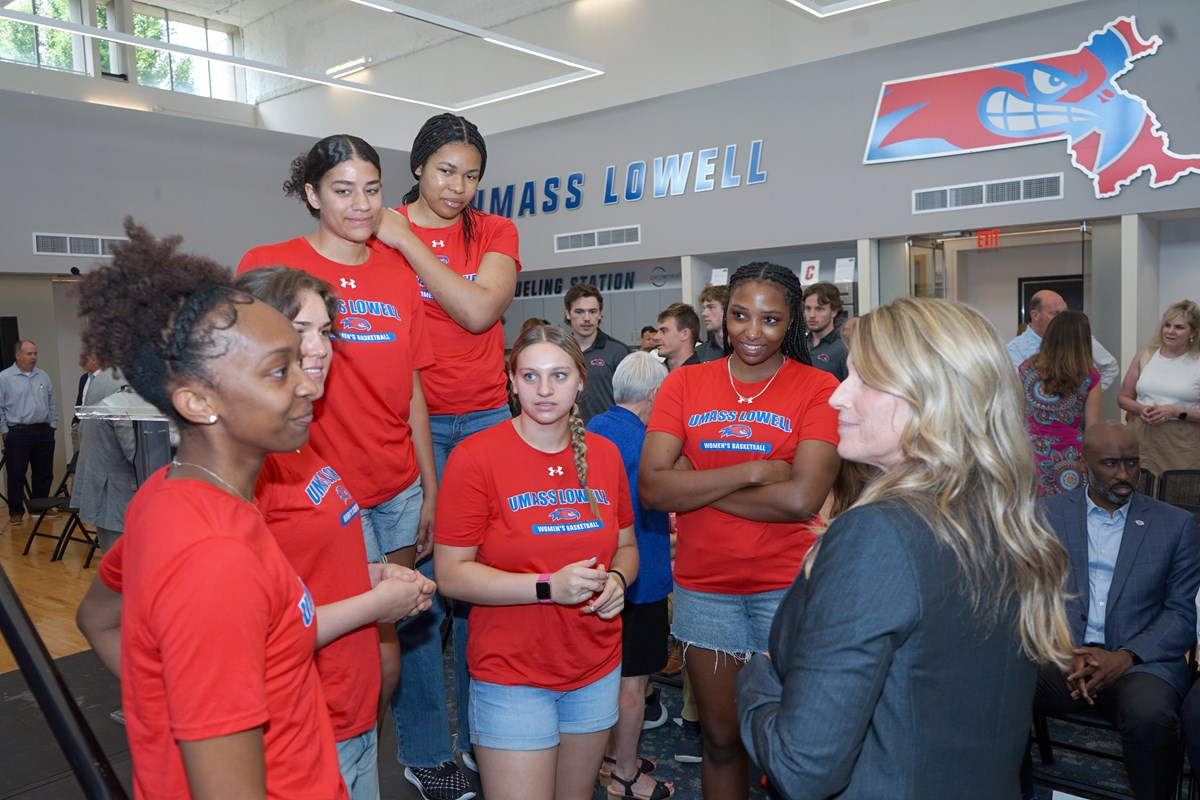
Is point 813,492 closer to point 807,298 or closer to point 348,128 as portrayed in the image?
point 807,298

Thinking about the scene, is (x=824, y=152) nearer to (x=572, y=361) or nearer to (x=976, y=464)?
(x=572, y=361)

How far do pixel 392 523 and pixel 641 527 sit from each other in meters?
1.19

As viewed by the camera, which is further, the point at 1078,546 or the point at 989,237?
the point at 989,237

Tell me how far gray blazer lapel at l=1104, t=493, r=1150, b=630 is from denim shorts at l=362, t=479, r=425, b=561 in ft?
8.18

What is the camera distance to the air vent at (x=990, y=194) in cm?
811

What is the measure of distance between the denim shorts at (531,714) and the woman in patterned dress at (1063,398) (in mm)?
3747

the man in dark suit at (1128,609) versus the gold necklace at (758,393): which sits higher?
the gold necklace at (758,393)

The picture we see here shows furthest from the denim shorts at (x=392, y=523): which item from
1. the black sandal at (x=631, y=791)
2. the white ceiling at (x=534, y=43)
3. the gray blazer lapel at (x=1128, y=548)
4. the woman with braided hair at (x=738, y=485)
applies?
the white ceiling at (x=534, y=43)

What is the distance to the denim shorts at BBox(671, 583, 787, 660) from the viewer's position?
248 cm

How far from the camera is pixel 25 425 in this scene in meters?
9.88

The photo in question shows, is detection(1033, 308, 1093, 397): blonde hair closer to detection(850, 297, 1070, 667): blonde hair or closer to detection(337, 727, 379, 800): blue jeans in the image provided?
detection(850, 297, 1070, 667): blonde hair

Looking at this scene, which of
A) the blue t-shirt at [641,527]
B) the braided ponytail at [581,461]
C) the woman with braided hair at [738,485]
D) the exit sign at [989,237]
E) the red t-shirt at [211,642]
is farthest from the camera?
the exit sign at [989,237]

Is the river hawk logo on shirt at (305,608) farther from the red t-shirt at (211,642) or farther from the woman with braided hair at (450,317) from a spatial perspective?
the woman with braided hair at (450,317)

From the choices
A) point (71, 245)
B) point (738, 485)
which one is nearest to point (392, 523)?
point (738, 485)
